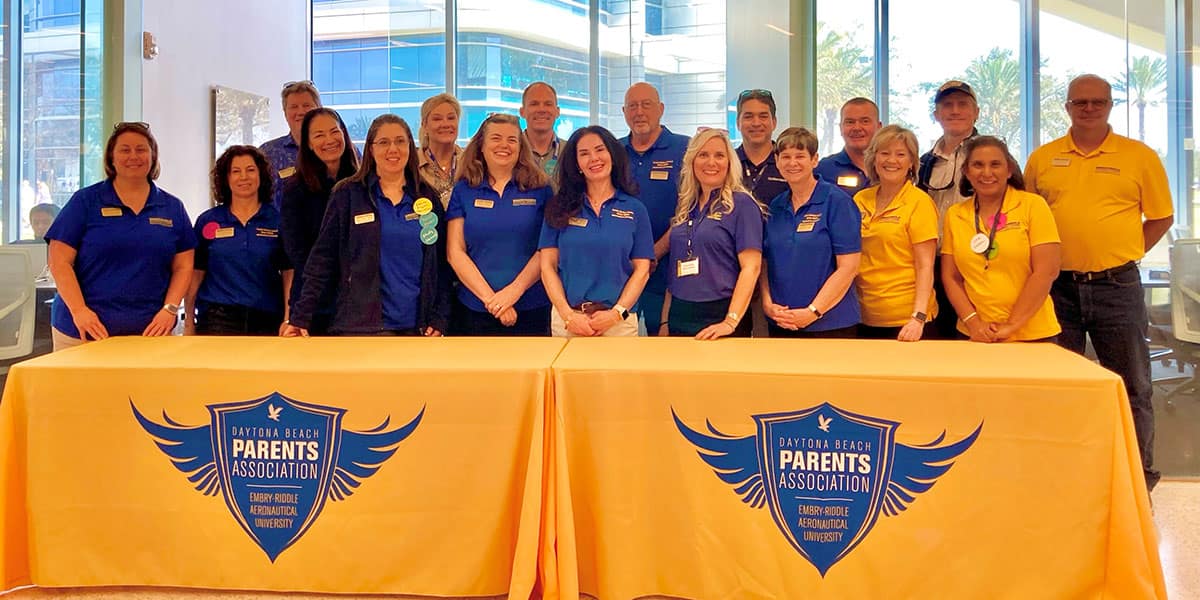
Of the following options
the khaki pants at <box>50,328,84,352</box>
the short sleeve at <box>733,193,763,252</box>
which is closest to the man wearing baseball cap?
the short sleeve at <box>733,193,763,252</box>

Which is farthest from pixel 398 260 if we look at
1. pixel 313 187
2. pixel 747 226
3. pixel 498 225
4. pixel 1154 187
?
pixel 1154 187

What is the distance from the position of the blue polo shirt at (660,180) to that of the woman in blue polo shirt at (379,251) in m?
0.96

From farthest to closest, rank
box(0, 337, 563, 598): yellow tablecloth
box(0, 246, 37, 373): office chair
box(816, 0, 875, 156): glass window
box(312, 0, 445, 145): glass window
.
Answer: box(312, 0, 445, 145): glass window → box(816, 0, 875, 156): glass window → box(0, 246, 37, 373): office chair → box(0, 337, 563, 598): yellow tablecloth

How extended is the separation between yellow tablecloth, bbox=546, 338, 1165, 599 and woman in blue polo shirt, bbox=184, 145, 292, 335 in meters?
1.60

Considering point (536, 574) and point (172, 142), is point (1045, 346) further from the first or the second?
point (172, 142)

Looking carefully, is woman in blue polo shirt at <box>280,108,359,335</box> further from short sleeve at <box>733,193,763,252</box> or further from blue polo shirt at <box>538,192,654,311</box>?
short sleeve at <box>733,193,763,252</box>

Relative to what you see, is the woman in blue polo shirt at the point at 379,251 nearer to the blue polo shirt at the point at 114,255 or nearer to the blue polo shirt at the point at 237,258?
the blue polo shirt at the point at 237,258

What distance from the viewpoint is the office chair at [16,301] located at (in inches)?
169

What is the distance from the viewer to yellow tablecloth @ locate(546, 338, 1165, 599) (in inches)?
81.1

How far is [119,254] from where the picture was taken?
3014 mm

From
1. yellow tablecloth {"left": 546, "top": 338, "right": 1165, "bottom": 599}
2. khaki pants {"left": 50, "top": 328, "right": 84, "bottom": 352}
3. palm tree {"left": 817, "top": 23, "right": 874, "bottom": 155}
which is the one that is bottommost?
yellow tablecloth {"left": 546, "top": 338, "right": 1165, "bottom": 599}

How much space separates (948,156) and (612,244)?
5.00 ft

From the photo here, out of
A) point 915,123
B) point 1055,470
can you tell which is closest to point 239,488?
point 1055,470

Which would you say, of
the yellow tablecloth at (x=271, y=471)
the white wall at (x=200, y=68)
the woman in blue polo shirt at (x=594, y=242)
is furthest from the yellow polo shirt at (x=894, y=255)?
the white wall at (x=200, y=68)
